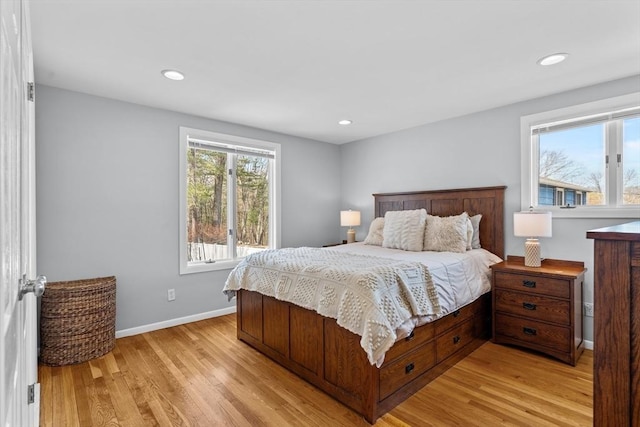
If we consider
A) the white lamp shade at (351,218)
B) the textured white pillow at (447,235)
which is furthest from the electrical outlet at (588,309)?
the white lamp shade at (351,218)

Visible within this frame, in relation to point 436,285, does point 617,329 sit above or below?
above

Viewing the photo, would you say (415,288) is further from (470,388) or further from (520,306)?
(520,306)

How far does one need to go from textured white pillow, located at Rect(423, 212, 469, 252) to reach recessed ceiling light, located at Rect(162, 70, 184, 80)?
2.77 metres

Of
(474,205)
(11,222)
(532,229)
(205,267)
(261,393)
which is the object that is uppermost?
(474,205)

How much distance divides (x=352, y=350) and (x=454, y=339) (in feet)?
3.67

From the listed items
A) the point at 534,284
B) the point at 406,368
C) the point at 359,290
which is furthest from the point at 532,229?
the point at 359,290

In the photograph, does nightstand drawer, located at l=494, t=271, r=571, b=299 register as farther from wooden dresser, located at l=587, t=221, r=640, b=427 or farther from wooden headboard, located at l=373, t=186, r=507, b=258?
wooden dresser, located at l=587, t=221, r=640, b=427

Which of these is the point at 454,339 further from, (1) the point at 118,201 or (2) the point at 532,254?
(1) the point at 118,201

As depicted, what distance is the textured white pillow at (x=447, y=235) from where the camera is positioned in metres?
3.21

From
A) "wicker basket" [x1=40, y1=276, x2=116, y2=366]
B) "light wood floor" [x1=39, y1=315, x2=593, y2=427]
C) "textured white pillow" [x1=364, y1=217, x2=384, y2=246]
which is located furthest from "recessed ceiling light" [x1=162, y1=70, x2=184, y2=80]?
"textured white pillow" [x1=364, y1=217, x2=384, y2=246]

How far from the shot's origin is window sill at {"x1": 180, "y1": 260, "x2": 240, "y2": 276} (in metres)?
3.60

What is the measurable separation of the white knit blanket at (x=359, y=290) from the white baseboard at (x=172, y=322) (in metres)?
1.31

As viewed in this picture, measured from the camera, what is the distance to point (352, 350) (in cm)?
203

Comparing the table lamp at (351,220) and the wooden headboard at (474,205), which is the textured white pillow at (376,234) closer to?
the wooden headboard at (474,205)
